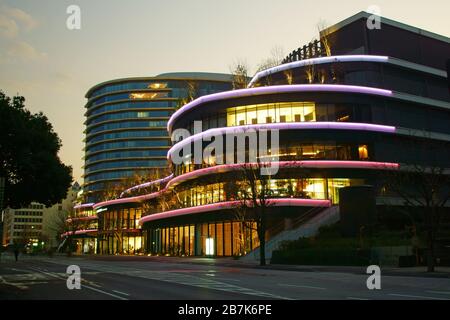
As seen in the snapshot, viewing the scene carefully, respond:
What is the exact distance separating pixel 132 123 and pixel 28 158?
425ft

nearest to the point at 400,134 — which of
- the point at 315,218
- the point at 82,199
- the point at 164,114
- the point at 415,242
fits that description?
the point at 315,218

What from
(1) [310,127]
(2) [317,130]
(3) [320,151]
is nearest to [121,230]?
(3) [320,151]

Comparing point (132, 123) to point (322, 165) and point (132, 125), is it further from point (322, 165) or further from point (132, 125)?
point (322, 165)

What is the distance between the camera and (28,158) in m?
24.0

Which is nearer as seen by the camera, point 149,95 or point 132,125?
point 132,125

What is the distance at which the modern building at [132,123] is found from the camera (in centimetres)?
14938

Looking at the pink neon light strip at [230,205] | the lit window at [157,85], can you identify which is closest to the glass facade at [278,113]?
the pink neon light strip at [230,205]

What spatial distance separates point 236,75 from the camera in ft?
222

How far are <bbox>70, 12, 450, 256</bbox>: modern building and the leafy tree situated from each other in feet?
79.1

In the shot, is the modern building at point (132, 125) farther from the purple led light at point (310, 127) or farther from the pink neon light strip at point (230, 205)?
the purple led light at point (310, 127)

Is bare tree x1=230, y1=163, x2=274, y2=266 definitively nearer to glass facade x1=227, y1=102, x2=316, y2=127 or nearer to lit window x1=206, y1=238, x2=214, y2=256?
lit window x1=206, y1=238, x2=214, y2=256

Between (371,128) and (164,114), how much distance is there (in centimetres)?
10155

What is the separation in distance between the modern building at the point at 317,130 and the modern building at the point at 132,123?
77674mm

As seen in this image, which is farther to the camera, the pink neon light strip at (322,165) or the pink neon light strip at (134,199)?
the pink neon light strip at (134,199)
